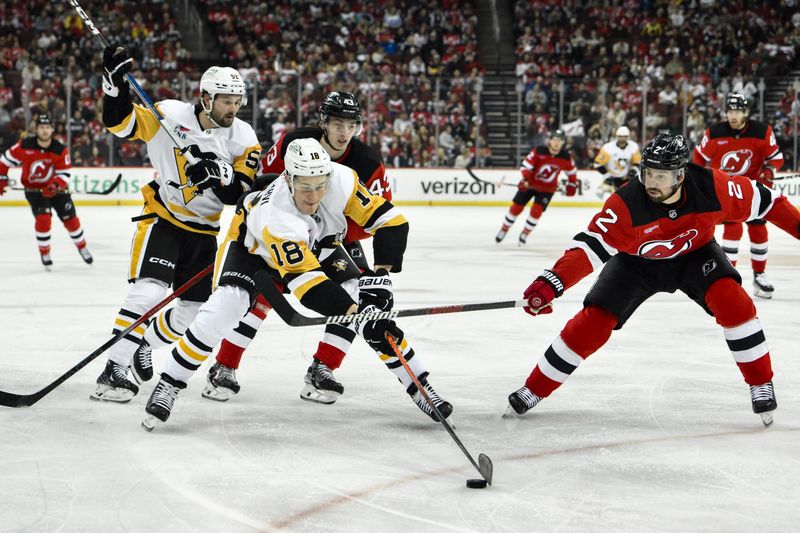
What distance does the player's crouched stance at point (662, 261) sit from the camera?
11.7 feet

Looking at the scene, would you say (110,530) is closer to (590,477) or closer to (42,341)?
(590,477)

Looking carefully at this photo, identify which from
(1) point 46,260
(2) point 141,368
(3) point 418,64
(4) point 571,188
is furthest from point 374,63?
(2) point 141,368

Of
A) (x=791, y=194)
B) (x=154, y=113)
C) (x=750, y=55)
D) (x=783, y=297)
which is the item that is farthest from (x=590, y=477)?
(x=750, y=55)

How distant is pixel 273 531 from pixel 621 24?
17.2 m

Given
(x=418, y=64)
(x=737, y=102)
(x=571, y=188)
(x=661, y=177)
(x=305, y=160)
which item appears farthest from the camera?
(x=418, y=64)

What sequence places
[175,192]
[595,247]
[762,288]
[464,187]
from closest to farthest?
[595,247] → [175,192] → [762,288] → [464,187]

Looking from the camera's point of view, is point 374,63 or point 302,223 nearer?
point 302,223

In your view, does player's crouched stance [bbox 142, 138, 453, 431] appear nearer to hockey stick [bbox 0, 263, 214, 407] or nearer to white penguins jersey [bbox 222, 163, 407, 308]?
white penguins jersey [bbox 222, 163, 407, 308]

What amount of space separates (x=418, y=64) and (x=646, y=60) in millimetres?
3694

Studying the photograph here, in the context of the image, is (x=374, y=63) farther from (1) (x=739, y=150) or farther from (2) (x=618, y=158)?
(1) (x=739, y=150)

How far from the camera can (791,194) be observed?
46.9 ft

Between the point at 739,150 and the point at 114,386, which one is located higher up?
the point at 739,150

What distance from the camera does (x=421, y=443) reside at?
344cm

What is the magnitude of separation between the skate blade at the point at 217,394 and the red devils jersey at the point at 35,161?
504cm
